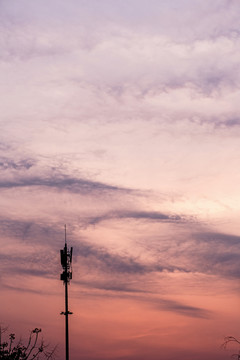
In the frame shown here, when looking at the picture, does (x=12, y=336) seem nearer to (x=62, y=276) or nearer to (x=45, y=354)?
(x=45, y=354)

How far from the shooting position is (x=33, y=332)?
4934 cm

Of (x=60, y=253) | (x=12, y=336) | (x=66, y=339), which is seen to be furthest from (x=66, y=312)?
(x=12, y=336)

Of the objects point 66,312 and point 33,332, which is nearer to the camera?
point 66,312

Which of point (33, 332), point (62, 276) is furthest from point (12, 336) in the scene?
point (62, 276)

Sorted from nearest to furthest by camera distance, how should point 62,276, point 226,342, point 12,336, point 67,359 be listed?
point 226,342, point 67,359, point 62,276, point 12,336

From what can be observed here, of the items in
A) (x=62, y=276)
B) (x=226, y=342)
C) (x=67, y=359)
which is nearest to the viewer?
(x=226, y=342)

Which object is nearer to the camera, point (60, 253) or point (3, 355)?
point (60, 253)

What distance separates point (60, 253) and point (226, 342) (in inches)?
1025

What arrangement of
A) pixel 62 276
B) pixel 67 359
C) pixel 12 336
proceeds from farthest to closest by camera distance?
pixel 12 336, pixel 62 276, pixel 67 359

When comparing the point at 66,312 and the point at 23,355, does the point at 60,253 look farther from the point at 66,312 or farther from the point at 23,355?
the point at 23,355

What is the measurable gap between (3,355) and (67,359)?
503 inches

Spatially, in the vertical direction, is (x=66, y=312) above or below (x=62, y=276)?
below

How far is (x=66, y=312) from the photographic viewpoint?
4141 centimetres

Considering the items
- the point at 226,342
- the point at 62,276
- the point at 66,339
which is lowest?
the point at 226,342
